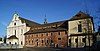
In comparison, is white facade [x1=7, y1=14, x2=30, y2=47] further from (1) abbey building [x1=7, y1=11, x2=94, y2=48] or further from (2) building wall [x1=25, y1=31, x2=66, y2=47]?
(2) building wall [x1=25, y1=31, x2=66, y2=47]

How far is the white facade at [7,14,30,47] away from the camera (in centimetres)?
7844

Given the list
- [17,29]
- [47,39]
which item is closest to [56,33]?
[47,39]

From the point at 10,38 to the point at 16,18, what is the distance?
1046 cm

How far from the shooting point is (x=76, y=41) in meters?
59.7

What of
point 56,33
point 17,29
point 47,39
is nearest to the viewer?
point 56,33

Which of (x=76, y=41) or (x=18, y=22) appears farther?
(x=18, y=22)

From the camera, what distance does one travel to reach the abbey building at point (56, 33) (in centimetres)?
5766

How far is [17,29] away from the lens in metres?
81.4

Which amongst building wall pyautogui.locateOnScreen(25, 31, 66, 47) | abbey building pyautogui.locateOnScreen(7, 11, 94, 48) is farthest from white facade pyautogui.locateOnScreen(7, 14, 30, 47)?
building wall pyautogui.locateOnScreen(25, 31, 66, 47)

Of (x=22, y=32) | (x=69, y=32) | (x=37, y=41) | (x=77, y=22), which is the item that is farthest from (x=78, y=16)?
(x=22, y=32)

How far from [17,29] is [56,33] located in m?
23.3

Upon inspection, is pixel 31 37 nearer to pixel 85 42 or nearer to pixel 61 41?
pixel 61 41

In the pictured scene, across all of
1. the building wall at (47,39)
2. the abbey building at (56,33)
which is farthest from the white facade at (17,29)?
the building wall at (47,39)

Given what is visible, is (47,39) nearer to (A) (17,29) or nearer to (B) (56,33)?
(B) (56,33)
